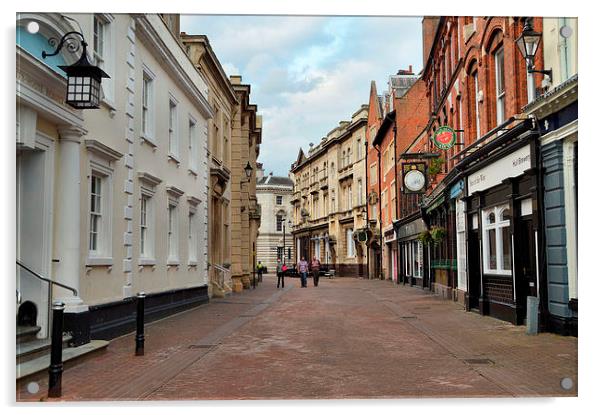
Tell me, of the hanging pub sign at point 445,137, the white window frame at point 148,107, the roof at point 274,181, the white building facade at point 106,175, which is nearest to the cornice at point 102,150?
the white building facade at point 106,175

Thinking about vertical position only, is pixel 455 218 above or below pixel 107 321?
above

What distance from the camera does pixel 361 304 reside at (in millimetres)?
21094

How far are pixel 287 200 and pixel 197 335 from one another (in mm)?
64667

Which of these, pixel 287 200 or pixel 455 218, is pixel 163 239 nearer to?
pixel 455 218

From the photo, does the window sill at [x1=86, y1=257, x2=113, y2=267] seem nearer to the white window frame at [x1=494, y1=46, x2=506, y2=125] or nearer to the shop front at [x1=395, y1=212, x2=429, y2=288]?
the white window frame at [x1=494, y1=46, x2=506, y2=125]

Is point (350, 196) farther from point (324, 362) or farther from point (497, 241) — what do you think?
point (324, 362)

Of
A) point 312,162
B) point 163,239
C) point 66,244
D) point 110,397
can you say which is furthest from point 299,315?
point 312,162

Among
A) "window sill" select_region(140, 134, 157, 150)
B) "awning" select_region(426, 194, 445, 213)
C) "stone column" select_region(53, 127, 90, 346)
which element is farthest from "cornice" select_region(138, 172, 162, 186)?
"awning" select_region(426, 194, 445, 213)

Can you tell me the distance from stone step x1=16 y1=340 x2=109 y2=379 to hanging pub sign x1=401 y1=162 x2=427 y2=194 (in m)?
17.5

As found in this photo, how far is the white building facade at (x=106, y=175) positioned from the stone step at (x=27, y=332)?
0.15 meters

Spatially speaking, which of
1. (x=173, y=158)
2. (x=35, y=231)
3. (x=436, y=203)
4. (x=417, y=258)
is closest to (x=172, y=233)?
(x=173, y=158)

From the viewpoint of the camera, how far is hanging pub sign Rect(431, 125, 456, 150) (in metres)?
18.7

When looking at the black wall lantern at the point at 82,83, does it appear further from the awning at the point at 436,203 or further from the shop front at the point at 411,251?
the shop front at the point at 411,251

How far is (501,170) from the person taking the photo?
47.8ft
